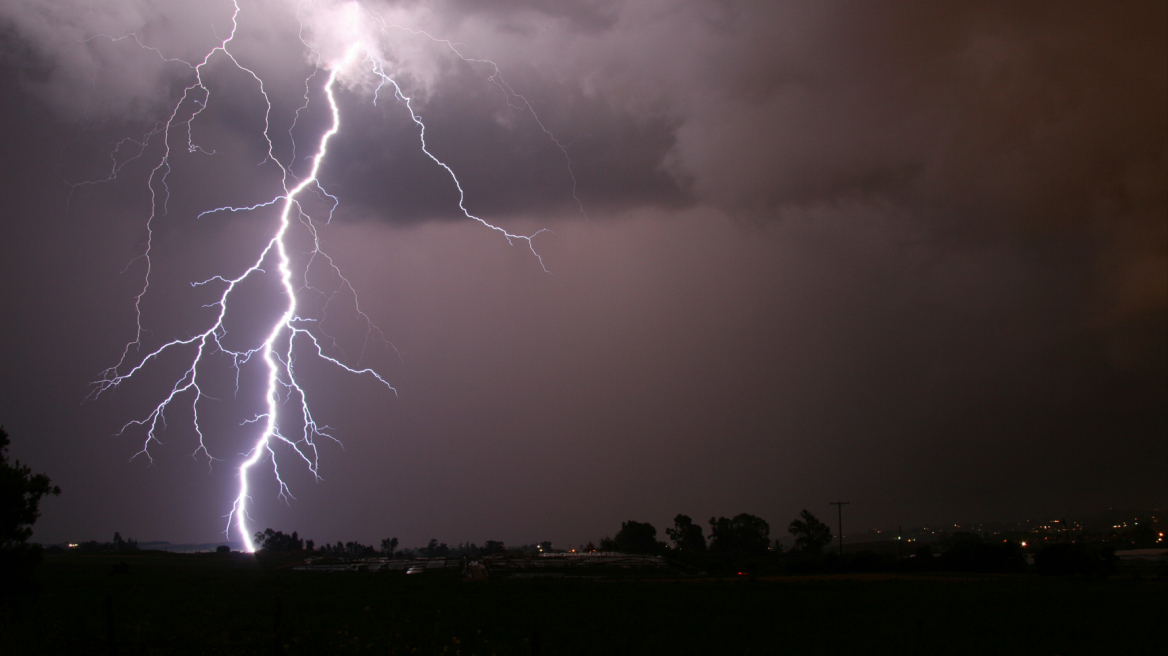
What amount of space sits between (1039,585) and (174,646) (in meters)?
29.5

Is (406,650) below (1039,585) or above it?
above

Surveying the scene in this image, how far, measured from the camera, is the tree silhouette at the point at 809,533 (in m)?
74.8

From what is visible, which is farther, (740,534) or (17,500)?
(740,534)

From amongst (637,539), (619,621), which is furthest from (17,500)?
(637,539)

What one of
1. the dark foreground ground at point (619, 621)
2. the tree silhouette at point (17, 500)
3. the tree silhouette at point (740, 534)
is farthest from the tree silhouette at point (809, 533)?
the tree silhouette at point (17, 500)

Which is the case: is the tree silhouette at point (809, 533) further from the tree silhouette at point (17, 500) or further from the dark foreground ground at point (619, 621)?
the tree silhouette at point (17, 500)

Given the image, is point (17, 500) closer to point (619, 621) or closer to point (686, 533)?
point (619, 621)

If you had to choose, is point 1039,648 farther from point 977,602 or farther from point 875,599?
point 875,599

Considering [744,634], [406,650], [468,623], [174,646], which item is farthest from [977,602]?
[174,646]

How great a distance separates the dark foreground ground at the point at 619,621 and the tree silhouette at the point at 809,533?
49530mm

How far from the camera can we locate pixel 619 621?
15836mm

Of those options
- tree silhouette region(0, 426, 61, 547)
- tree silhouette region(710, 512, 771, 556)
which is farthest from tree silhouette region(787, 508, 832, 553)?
tree silhouette region(0, 426, 61, 547)

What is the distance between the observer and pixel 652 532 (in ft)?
265

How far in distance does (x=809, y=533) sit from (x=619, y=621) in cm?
6661
